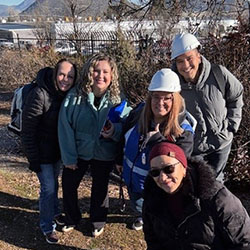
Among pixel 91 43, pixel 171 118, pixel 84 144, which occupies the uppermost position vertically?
pixel 171 118

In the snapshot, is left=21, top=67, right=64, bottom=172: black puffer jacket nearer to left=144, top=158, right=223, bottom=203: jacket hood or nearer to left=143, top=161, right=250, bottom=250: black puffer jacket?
left=143, top=161, right=250, bottom=250: black puffer jacket

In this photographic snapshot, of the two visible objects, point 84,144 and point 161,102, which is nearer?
point 161,102

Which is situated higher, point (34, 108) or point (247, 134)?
point (34, 108)

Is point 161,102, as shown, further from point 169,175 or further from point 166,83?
point 169,175

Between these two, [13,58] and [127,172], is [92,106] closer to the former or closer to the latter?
[127,172]

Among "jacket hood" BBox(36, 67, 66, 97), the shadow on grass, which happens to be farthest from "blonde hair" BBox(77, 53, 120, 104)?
the shadow on grass

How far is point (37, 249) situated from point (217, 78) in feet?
7.17

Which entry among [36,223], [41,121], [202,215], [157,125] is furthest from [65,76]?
[202,215]

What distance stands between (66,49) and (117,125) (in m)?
10.3

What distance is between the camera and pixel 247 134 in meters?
5.33

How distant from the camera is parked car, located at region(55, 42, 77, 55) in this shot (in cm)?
1236

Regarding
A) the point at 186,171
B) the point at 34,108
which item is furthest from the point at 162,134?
the point at 34,108

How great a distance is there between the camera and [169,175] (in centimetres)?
227

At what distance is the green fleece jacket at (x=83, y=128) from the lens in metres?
3.50
